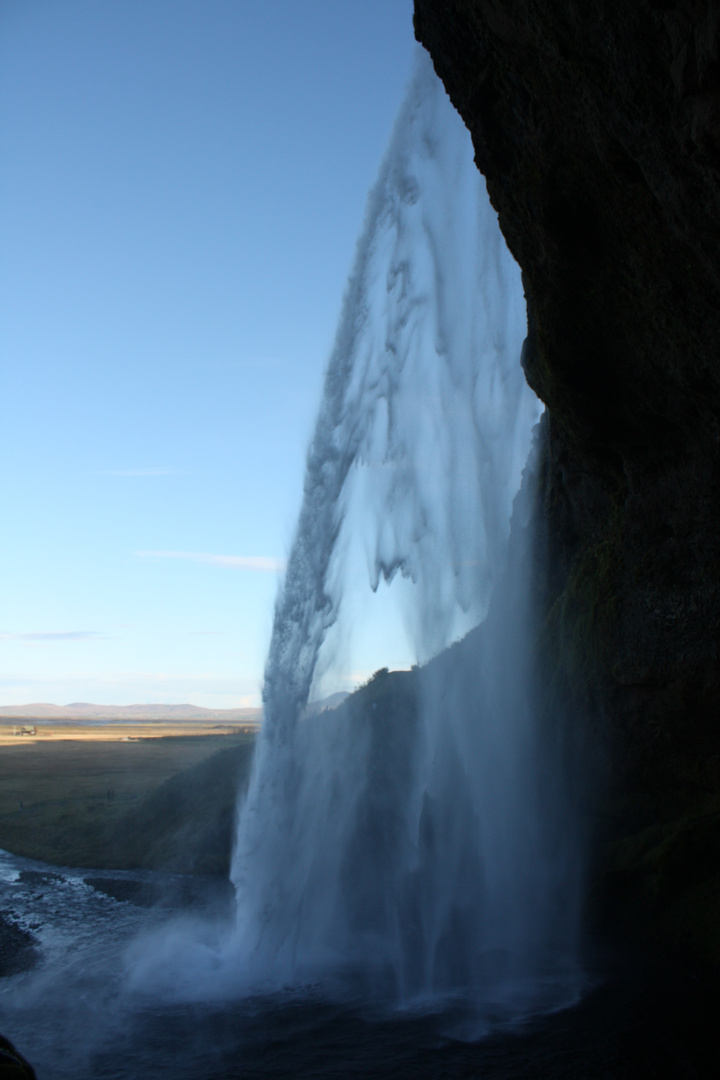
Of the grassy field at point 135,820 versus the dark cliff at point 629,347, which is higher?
the dark cliff at point 629,347

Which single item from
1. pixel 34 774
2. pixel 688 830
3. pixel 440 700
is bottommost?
pixel 34 774

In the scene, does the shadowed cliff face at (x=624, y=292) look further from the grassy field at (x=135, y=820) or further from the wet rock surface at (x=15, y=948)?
the grassy field at (x=135, y=820)

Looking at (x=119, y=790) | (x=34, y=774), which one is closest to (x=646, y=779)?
(x=119, y=790)

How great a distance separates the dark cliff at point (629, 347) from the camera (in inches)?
365

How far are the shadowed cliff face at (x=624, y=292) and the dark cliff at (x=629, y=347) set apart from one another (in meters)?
0.04

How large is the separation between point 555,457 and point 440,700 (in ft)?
Answer: 31.0

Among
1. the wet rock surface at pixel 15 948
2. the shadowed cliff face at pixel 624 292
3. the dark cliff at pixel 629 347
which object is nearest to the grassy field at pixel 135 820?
the wet rock surface at pixel 15 948

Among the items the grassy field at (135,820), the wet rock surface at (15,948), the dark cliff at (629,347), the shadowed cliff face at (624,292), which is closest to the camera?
the shadowed cliff face at (624,292)

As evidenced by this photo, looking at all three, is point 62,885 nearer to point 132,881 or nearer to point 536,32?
point 132,881

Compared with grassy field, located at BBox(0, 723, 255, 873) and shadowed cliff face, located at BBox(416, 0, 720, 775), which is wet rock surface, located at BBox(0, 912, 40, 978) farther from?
shadowed cliff face, located at BBox(416, 0, 720, 775)

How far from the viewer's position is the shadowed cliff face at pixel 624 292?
9.12 m

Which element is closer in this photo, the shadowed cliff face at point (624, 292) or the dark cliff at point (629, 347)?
the shadowed cliff face at point (624, 292)

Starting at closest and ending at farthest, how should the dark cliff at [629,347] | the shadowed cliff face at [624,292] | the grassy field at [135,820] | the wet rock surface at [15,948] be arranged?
the shadowed cliff face at [624,292] → the dark cliff at [629,347] → the wet rock surface at [15,948] → the grassy field at [135,820]

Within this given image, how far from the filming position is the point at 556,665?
1984 centimetres
